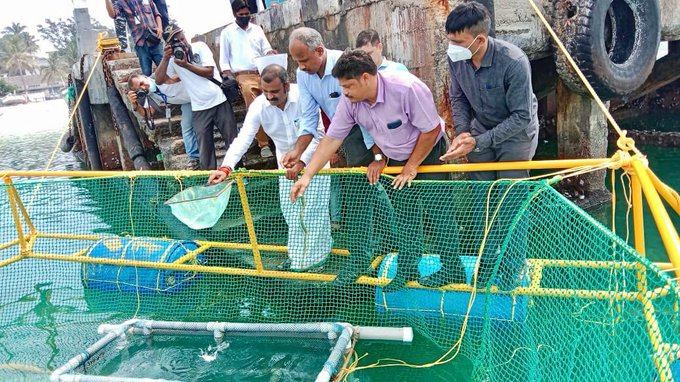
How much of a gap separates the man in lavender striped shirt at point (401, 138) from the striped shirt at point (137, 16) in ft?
14.7

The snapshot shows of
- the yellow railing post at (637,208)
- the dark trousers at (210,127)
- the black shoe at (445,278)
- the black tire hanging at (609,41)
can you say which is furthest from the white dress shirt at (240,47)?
the yellow railing post at (637,208)

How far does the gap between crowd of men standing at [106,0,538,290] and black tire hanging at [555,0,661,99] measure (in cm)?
239

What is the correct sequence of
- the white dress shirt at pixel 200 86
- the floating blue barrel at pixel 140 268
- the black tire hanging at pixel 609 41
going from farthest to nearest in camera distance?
the white dress shirt at pixel 200 86 < the black tire hanging at pixel 609 41 < the floating blue barrel at pixel 140 268

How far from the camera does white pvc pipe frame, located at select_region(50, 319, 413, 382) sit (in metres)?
3.43

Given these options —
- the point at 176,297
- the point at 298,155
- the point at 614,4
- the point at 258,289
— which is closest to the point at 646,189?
the point at 298,155

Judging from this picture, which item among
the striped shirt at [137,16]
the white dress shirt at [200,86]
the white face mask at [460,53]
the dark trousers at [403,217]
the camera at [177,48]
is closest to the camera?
the white face mask at [460,53]

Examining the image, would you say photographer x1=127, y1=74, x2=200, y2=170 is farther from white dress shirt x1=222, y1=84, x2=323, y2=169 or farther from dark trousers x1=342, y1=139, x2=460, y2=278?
dark trousers x1=342, y1=139, x2=460, y2=278

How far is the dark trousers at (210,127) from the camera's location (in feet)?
19.7

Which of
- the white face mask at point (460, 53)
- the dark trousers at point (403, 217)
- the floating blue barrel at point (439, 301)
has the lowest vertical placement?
the floating blue barrel at point (439, 301)

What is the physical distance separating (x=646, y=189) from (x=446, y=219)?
1.34 m

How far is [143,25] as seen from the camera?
691 centimetres

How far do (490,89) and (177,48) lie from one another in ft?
12.1

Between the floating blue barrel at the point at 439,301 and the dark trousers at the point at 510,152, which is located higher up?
the dark trousers at the point at 510,152

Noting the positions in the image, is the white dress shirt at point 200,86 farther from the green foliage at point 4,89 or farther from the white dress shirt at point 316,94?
the green foliage at point 4,89
